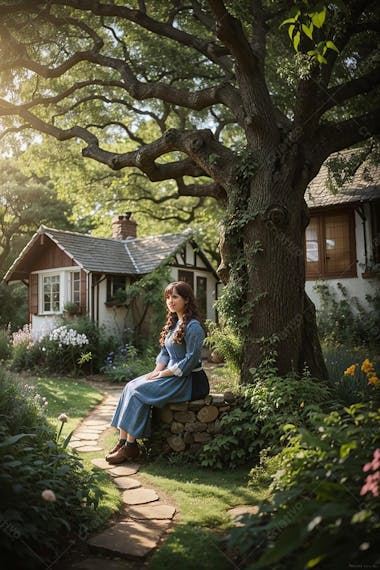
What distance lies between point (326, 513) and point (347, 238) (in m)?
12.4

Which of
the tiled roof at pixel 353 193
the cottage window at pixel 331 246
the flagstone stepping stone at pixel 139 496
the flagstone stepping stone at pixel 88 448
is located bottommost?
the flagstone stepping stone at pixel 139 496

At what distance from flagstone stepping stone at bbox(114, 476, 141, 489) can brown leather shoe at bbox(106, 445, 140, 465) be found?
17.3 inches

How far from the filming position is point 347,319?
497 inches

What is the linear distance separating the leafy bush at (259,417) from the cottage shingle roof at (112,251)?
972cm

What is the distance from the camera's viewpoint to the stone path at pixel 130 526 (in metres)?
3.04

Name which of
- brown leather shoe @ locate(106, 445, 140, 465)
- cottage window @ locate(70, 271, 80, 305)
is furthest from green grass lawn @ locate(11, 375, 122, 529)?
cottage window @ locate(70, 271, 80, 305)

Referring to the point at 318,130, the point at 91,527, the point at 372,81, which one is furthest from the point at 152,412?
the point at 372,81

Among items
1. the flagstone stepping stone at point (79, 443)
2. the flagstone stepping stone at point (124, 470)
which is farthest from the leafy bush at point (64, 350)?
the flagstone stepping stone at point (124, 470)

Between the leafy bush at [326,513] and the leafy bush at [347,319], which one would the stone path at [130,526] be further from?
the leafy bush at [347,319]

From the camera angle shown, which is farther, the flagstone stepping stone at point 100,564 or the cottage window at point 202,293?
the cottage window at point 202,293

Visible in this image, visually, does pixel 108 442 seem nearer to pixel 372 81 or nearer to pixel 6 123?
pixel 372 81

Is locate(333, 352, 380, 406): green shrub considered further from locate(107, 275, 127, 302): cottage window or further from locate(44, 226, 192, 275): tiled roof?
locate(107, 275, 127, 302): cottage window

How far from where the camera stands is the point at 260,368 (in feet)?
18.3

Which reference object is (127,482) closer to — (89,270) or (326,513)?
(326,513)
